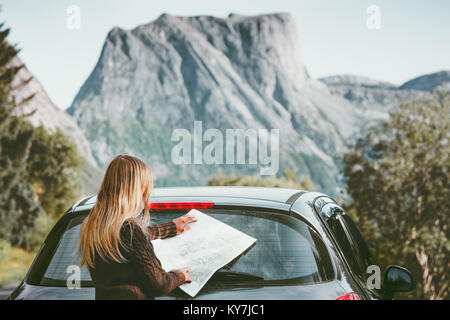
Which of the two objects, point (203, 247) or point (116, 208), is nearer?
point (116, 208)

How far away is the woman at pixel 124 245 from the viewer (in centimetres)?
237

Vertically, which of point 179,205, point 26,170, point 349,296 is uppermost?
point 179,205

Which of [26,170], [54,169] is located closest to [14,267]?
[26,170]

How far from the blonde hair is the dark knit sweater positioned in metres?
0.03

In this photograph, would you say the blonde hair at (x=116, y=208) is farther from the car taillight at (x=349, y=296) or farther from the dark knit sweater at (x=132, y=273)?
the car taillight at (x=349, y=296)

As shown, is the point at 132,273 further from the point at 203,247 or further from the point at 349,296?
the point at 349,296

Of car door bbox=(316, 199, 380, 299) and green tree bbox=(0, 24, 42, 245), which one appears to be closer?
car door bbox=(316, 199, 380, 299)

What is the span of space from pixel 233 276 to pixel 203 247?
0.99ft

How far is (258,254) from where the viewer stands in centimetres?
265

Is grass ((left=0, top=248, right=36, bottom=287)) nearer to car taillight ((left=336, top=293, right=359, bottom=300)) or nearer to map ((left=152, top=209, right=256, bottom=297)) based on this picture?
map ((left=152, top=209, right=256, bottom=297))

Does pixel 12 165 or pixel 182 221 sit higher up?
pixel 182 221

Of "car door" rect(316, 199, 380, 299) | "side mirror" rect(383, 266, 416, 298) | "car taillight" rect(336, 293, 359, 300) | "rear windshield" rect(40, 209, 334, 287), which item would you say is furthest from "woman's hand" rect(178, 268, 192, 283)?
"side mirror" rect(383, 266, 416, 298)

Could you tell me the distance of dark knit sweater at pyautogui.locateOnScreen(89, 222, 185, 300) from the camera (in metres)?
2.37

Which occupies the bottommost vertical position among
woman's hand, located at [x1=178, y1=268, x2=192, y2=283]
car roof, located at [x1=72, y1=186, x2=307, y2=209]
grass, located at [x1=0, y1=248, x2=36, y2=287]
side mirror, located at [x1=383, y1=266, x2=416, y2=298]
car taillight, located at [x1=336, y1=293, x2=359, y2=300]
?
grass, located at [x1=0, y1=248, x2=36, y2=287]
